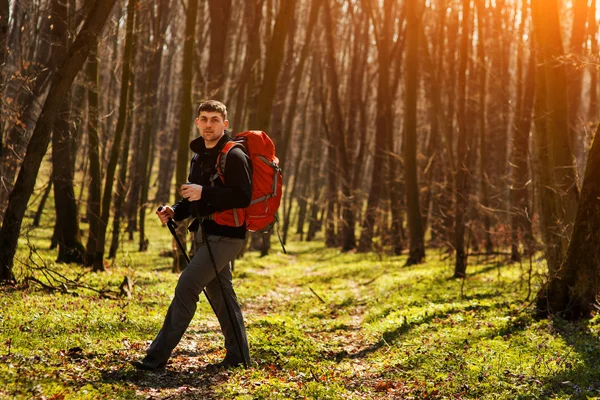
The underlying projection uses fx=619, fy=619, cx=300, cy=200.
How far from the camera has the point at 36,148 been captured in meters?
10.0

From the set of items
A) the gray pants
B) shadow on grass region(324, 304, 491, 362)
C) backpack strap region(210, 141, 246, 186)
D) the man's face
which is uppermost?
the man's face

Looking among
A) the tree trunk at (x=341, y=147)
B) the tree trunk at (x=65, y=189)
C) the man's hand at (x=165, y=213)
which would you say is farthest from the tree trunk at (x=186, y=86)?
the tree trunk at (x=341, y=147)

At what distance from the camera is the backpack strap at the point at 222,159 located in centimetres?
637

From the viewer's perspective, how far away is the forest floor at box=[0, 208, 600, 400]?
6188 mm

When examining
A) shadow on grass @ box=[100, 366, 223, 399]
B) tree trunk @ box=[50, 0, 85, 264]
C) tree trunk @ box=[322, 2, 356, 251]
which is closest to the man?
shadow on grass @ box=[100, 366, 223, 399]

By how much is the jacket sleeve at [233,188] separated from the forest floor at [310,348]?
1.86 metres

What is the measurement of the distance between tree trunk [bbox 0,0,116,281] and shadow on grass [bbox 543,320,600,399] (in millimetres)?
8083

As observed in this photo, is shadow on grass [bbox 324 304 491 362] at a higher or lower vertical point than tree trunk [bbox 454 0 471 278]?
lower

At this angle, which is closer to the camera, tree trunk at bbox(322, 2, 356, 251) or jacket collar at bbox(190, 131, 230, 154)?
jacket collar at bbox(190, 131, 230, 154)

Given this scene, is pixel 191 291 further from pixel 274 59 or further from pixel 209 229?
pixel 274 59

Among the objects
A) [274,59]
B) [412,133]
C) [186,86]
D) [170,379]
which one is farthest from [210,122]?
[412,133]

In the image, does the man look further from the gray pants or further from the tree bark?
the tree bark

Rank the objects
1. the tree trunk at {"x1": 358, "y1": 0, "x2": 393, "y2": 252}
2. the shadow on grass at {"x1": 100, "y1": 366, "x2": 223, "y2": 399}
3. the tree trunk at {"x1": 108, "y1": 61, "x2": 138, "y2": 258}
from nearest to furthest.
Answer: the shadow on grass at {"x1": 100, "y1": 366, "x2": 223, "y2": 399}, the tree trunk at {"x1": 108, "y1": 61, "x2": 138, "y2": 258}, the tree trunk at {"x1": 358, "y1": 0, "x2": 393, "y2": 252}

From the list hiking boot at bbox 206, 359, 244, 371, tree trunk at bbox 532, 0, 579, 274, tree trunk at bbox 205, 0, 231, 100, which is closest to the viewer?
hiking boot at bbox 206, 359, 244, 371
